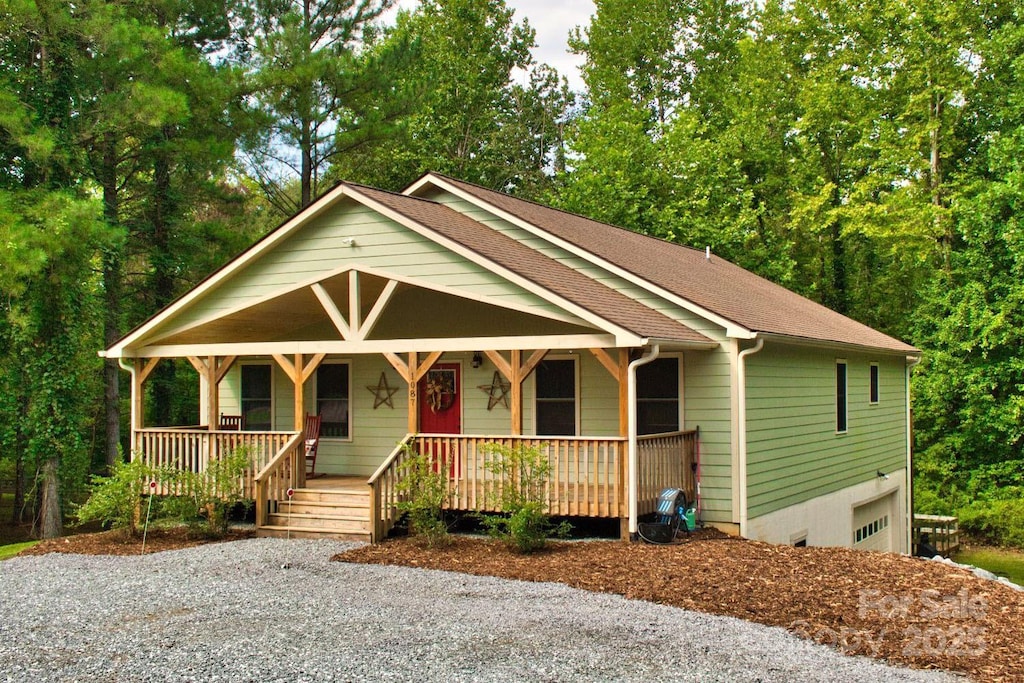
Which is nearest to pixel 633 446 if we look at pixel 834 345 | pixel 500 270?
pixel 500 270

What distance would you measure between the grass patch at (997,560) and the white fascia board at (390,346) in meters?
12.5

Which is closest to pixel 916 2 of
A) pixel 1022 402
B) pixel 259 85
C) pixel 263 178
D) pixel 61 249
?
pixel 1022 402

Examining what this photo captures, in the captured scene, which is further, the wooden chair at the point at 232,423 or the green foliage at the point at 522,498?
the wooden chair at the point at 232,423

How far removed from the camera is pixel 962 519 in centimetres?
2281

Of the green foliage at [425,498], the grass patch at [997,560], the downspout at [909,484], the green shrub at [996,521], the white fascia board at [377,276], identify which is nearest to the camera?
the green foliage at [425,498]

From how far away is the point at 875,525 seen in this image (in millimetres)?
17891

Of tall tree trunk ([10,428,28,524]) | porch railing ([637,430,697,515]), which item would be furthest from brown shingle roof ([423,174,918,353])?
tall tree trunk ([10,428,28,524])

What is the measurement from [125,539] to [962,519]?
18578 mm

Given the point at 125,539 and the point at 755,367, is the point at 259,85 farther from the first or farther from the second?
the point at 755,367

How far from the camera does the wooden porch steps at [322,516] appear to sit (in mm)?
12148

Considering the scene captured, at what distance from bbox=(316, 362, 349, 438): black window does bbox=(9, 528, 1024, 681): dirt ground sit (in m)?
4.12

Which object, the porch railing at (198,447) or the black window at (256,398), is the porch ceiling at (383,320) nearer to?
the black window at (256,398)

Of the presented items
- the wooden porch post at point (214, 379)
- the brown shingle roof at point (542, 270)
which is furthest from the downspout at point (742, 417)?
the wooden porch post at point (214, 379)

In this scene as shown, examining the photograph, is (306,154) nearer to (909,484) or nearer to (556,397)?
(556,397)
